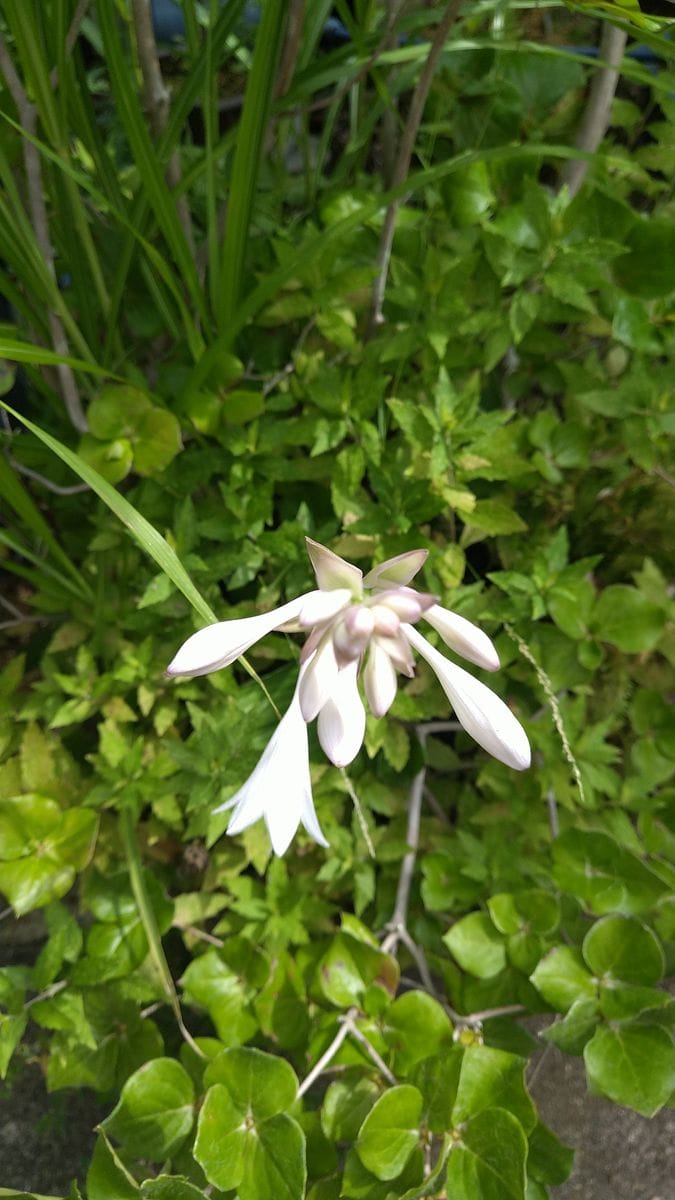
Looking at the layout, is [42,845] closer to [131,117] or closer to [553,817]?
[553,817]

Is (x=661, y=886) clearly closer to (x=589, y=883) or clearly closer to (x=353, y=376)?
(x=589, y=883)

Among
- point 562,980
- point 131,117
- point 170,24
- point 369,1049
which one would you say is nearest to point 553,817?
point 562,980

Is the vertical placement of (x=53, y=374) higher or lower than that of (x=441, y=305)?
lower

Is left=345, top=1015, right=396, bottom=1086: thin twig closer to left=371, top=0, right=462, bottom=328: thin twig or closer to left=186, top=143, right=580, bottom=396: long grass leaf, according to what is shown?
left=186, top=143, right=580, bottom=396: long grass leaf

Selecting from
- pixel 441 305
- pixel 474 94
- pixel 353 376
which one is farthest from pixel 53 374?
pixel 474 94

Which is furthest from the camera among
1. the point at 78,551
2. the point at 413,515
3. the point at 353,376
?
the point at 78,551

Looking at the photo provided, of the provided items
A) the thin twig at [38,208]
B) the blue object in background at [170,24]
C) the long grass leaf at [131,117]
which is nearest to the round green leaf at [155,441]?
the thin twig at [38,208]
